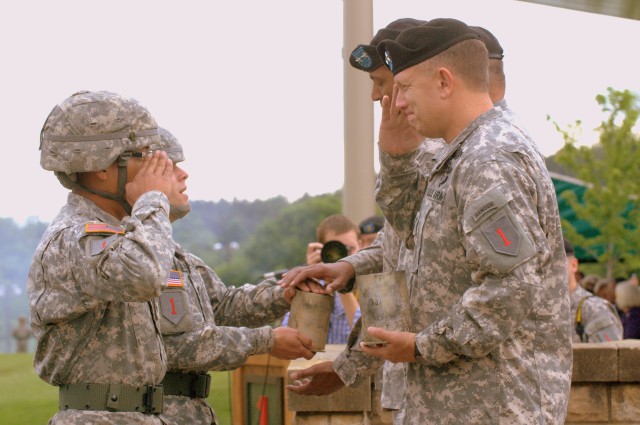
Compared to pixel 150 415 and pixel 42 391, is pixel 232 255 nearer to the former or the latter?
pixel 42 391

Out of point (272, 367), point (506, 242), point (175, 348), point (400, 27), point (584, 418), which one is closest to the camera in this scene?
point (506, 242)

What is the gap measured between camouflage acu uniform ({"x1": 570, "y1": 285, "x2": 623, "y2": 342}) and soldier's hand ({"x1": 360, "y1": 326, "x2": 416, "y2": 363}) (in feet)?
16.0

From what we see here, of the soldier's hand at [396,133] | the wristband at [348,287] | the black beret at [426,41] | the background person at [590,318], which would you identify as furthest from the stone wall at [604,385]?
the black beret at [426,41]

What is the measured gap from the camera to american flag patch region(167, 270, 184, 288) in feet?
14.8

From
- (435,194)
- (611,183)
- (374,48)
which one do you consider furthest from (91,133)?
(611,183)

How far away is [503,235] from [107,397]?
1535 millimetres

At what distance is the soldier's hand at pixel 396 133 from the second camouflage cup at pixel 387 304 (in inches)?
24.1

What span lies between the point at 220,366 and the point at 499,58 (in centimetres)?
176

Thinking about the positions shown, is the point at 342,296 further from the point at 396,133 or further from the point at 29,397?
the point at 29,397

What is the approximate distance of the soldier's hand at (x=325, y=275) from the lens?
4.71 meters

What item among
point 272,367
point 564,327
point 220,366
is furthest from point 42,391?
point 564,327

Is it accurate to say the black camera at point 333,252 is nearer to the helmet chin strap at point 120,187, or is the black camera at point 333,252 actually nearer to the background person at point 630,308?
the helmet chin strap at point 120,187

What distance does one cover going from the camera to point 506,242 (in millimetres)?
3484

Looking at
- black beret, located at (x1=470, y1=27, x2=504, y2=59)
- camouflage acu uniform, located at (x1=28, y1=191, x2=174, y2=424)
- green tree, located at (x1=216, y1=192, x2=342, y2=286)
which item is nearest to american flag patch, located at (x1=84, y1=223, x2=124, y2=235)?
camouflage acu uniform, located at (x1=28, y1=191, x2=174, y2=424)
